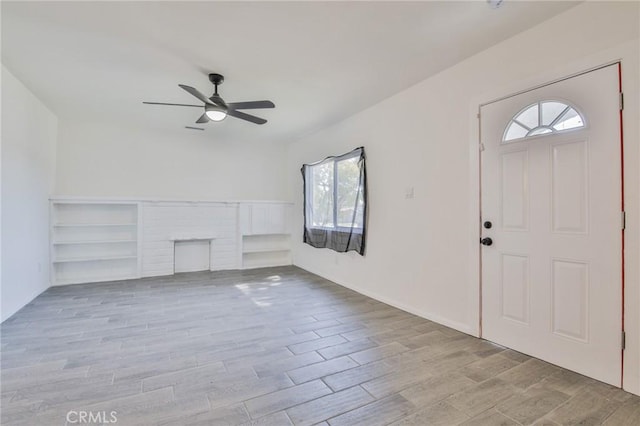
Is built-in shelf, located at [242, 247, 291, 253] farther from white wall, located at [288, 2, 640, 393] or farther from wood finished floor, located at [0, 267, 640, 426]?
wood finished floor, located at [0, 267, 640, 426]

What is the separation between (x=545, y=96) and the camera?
234 cm

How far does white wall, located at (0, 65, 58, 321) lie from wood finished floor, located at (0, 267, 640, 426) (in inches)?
16.0

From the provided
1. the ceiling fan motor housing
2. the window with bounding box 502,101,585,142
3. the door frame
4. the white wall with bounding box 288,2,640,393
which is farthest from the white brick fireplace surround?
the window with bounding box 502,101,585,142

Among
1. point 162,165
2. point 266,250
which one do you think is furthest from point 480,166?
point 162,165

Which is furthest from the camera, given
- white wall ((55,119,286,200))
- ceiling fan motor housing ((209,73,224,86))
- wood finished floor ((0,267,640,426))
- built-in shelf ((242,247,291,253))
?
built-in shelf ((242,247,291,253))

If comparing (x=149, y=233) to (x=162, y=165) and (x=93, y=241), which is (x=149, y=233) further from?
(x=162, y=165)

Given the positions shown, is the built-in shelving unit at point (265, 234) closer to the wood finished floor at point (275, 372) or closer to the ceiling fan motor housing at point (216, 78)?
the wood finished floor at point (275, 372)

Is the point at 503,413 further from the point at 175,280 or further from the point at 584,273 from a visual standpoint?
the point at 175,280

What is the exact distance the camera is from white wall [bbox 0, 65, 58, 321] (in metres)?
3.19

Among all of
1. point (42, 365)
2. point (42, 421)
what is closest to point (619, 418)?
point (42, 421)

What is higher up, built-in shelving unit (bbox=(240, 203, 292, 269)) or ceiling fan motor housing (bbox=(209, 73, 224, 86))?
ceiling fan motor housing (bbox=(209, 73, 224, 86))

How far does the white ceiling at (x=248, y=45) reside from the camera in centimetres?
220

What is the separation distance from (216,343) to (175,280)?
2884mm

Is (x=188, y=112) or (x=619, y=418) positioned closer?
(x=619, y=418)
